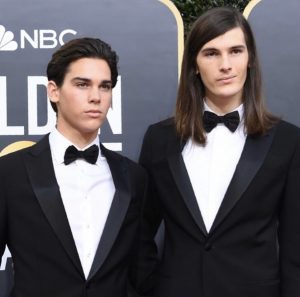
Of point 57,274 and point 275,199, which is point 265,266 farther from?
point 57,274

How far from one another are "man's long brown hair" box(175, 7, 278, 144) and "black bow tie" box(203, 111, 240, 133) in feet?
0.09

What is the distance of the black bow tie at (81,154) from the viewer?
2426 millimetres

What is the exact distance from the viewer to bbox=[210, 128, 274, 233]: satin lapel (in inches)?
96.2

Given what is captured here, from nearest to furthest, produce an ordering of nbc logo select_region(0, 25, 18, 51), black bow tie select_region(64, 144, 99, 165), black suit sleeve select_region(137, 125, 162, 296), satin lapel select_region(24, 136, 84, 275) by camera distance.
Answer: satin lapel select_region(24, 136, 84, 275) < black bow tie select_region(64, 144, 99, 165) < black suit sleeve select_region(137, 125, 162, 296) < nbc logo select_region(0, 25, 18, 51)

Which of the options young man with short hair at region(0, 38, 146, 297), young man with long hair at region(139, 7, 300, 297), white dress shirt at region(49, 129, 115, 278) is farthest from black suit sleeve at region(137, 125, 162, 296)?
white dress shirt at region(49, 129, 115, 278)

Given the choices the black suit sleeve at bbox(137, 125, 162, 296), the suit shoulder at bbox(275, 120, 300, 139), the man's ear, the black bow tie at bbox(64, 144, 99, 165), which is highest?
the man's ear

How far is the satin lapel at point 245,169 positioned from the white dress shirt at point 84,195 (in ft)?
1.52

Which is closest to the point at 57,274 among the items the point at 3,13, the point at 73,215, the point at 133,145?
the point at 73,215

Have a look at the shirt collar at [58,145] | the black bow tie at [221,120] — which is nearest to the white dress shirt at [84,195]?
the shirt collar at [58,145]

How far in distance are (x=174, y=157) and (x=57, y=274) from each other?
720 millimetres

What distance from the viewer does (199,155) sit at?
262 cm

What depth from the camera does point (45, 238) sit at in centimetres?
229

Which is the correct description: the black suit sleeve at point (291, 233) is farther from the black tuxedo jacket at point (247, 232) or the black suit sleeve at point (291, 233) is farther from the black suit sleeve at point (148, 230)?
the black suit sleeve at point (148, 230)

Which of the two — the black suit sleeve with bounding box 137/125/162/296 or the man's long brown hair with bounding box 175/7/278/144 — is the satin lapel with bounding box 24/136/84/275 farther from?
the man's long brown hair with bounding box 175/7/278/144
